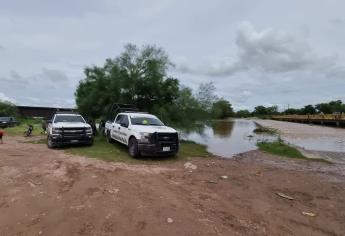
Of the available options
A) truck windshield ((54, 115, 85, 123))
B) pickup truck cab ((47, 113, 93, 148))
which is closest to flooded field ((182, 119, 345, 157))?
pickup truck cab ((47, 113, 93, 148))

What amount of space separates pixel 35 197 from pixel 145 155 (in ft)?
23.9

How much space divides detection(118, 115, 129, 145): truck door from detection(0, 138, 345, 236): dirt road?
3.45 meters

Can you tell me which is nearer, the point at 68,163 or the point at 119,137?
the point at 68,163

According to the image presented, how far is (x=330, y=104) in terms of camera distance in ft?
383

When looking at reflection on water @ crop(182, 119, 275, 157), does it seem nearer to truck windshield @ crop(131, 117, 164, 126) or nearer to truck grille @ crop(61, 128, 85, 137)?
truck windshield @ crop(131, 117, 164, 126)

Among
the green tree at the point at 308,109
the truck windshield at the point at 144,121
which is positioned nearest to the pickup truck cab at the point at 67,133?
the truck windshield at the point at 144,121

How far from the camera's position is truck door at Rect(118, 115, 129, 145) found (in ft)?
48.4

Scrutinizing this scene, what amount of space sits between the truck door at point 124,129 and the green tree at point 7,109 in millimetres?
45004

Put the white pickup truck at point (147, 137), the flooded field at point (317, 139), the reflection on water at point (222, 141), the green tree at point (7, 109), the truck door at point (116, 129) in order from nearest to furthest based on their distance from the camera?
the white pickup truck at point (147, 137) → the truck door at point (116, 129) → the reflection on water at point (222, 141) → the flooded field at point (317, 139) → the green tree at point (7, 109)

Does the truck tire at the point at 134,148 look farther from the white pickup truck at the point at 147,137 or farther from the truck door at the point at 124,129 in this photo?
the truck door at the point at 124,129

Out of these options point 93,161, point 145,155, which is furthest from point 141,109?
point 93,161

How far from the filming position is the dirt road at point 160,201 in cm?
559

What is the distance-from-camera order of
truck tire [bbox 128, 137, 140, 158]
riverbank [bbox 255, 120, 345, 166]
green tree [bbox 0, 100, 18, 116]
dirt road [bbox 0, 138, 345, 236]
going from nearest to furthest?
dirt road [bbox 0, 138, 345, 236], truck tire [bbox 128, 137, 140, 158], riverbank [bbox 255, 120, 345, 166], green tree [bbox 0, 100, 18, 116]

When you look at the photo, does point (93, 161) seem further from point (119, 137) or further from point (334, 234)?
point (334, 234)
